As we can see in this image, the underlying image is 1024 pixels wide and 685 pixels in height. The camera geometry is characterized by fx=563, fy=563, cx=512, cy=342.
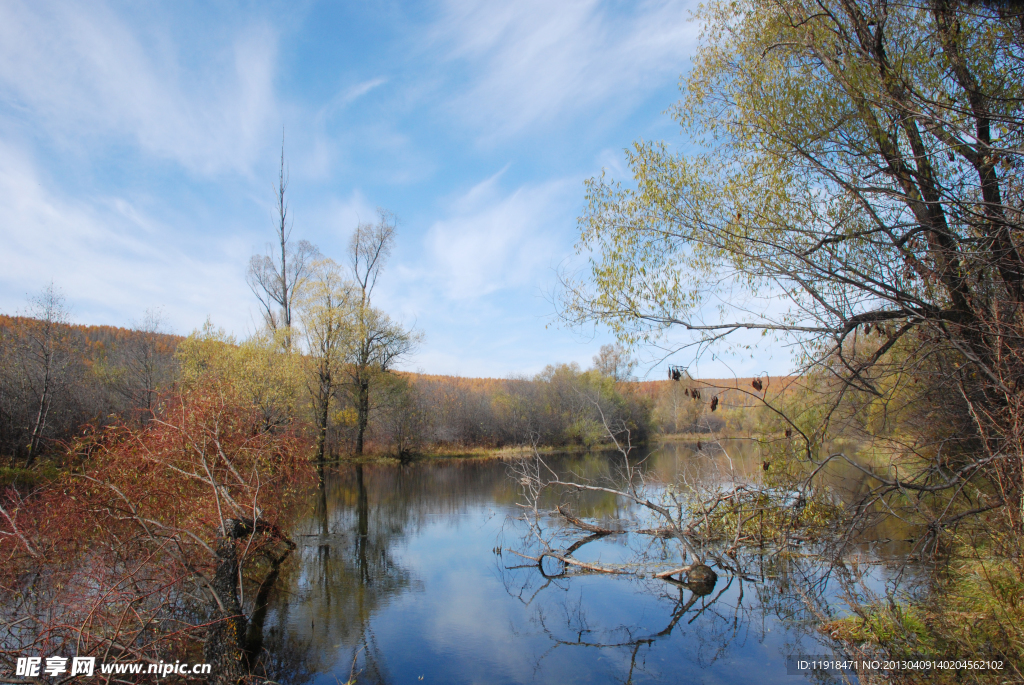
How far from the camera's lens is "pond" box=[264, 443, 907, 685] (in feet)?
20.1

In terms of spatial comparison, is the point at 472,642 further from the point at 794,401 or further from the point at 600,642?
the point at 794,401

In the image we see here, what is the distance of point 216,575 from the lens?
6.68m

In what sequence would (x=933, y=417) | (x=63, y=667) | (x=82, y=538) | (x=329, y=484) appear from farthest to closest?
(x=329, y=484) < (x=933, y=417) < (x=82, y=538) < (x=63, y=667)

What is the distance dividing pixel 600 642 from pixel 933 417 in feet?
25.2

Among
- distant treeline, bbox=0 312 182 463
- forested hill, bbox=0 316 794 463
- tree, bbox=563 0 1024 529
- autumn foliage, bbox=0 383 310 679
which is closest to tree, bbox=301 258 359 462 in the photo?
forested hill, bbox=0 316 794 463

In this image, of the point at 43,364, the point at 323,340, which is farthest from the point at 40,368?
the point at 323,340

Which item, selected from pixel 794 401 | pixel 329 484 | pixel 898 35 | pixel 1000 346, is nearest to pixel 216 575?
pixel 794 401

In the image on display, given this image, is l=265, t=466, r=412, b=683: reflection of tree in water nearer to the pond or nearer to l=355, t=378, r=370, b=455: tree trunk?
the pond

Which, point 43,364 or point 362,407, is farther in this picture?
point 362,407

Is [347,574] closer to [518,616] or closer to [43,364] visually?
[518,616]
